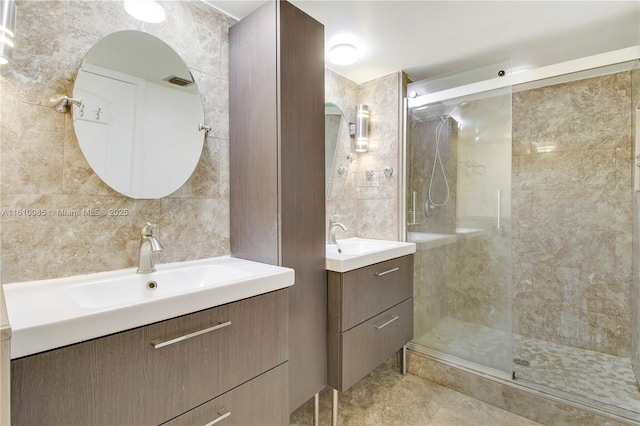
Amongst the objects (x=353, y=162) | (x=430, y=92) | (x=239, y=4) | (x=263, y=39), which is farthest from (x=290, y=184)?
(x=430, y=92)

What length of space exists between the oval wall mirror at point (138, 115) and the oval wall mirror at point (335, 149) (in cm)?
99

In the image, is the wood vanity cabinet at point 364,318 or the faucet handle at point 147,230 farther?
the wood vanity cabinet at point 364,318

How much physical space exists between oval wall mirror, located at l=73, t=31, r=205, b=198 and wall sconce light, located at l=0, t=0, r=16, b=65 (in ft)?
0.69

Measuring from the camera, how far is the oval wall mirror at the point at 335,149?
2180mm

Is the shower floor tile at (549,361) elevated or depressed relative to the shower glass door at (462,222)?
depressed

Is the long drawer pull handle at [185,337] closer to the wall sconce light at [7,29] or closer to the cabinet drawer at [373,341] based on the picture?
the cabinet drawer at [373,341]

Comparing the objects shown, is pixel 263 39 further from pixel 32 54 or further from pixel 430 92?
pixel 430 92

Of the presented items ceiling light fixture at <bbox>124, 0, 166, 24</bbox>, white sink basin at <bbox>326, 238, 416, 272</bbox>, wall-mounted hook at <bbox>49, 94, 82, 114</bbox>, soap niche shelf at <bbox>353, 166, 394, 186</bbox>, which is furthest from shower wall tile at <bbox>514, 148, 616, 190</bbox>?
wall-mounted hook at <bbox>49, 94, 82, 114</bbox>

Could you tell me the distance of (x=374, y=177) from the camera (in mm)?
2396

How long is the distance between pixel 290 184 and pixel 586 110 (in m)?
2.46

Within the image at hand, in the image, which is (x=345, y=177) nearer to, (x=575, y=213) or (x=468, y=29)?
(x=468, y=29)

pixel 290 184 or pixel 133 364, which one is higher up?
pixel 290 184

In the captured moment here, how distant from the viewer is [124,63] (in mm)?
1223

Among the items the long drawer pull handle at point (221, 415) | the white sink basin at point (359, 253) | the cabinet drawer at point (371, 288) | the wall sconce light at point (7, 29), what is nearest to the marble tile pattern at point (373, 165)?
the white sink basin at point (359, 253)
